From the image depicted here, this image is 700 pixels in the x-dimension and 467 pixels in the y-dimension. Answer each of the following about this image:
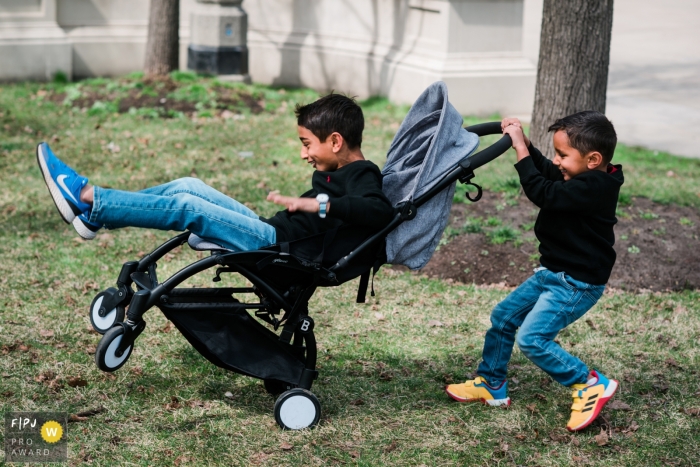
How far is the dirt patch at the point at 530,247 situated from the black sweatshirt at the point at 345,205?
2.51 metres

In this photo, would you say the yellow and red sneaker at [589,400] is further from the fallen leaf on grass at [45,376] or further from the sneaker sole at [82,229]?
the fallen leaf on grass at [45,376]

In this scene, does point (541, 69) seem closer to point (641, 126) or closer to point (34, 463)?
point (641, 126)

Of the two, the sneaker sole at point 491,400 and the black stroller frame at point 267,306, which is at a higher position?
the black stroller frame at point 267,306

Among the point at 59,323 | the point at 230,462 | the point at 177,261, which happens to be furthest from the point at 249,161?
the point at 230,462

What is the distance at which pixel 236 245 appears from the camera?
13.1 ft

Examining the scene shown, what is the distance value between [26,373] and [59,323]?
29.1 inches

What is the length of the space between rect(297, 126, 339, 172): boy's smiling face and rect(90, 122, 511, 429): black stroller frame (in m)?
0.40

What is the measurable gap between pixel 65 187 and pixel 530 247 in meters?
4.01

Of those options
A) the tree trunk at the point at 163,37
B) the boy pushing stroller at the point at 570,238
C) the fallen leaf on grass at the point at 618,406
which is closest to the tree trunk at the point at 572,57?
the boy pushing stroller at the point at 570,238

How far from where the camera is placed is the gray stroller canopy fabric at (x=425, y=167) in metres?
4.17

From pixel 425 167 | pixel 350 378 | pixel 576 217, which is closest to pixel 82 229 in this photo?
pixel 425 167

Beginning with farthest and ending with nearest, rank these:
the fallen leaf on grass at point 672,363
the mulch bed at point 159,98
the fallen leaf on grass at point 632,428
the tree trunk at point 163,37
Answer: the tree trunk at point 163,37 < the mulch bed at point 159,98 < the fallen leaf on grass at point 672,363 < the fallen leaf on grass at point 632,428

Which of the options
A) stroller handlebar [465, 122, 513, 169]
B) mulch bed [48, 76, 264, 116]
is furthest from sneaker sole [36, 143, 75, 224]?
mulch bed [48, 76, 264, 116]

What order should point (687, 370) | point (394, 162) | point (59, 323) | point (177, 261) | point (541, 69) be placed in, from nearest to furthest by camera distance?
point (394, 162) < point (687, 370) < point (59, 323) < point (177, 261) < point (541, 69)
